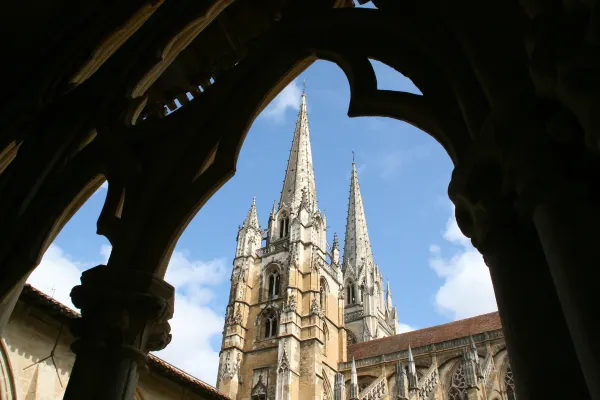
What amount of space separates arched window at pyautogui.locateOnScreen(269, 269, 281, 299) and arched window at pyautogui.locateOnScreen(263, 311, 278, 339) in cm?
128

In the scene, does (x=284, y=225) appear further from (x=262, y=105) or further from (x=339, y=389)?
(x=262, y=105)

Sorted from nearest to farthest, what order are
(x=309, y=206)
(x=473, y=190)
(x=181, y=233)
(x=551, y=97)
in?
(x=551, y=97)
(x=473, y=190)
(x=181, y=233)
(x=309, y=206)

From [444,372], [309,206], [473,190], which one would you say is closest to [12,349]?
[473,190]

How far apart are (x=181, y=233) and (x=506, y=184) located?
6.25 ft

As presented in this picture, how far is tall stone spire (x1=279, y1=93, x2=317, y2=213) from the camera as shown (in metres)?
38.8

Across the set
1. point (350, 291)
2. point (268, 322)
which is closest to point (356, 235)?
point (350, 291)

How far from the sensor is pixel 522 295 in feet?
6.00

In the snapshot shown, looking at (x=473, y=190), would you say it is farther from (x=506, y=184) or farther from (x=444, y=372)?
(x=444, y=372)

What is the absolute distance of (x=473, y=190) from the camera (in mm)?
1996

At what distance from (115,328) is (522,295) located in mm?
1887

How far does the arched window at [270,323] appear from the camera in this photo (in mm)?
33500

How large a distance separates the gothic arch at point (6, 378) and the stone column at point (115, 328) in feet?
19.5

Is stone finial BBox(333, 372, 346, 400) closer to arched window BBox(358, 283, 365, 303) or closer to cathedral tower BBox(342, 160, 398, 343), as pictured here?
cathedral tower BBox(342, 160, 398, 343)

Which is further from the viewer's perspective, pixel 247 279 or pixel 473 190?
pixel 247 279
